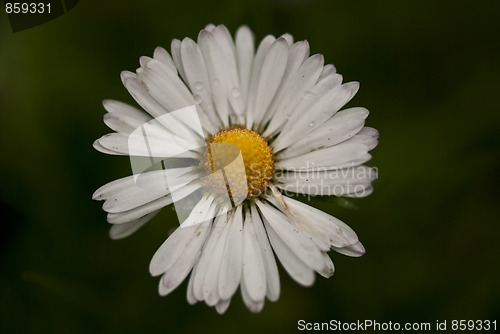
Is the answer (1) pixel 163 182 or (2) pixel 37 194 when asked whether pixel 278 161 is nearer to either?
(1) pixel 163 182

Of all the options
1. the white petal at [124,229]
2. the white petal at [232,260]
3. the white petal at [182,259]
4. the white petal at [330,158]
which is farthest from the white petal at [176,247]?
the white petal at [330,158]

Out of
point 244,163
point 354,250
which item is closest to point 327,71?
point 244,163

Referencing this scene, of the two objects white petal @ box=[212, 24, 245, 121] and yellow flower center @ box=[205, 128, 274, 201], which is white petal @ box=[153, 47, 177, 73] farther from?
yellow flower center @ box=[205, 128, 274, 201]

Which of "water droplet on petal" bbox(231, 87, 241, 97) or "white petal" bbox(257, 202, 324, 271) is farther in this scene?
"water droplet on petal" bbox(231, 87, 241, 97)

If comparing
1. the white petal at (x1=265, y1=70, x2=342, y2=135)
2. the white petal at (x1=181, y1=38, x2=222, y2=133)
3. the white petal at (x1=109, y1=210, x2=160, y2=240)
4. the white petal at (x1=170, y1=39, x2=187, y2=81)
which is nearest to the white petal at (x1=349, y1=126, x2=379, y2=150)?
the white petal at (x1=265, y1=70, x2=342, y2=135)

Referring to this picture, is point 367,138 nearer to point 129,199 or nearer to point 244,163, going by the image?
point 244,163

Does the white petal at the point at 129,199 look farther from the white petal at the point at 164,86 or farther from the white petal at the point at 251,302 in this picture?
the white petal at the point at 251,302

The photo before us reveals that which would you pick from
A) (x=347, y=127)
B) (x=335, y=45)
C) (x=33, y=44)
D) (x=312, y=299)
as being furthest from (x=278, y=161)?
(x=33, y=44)
